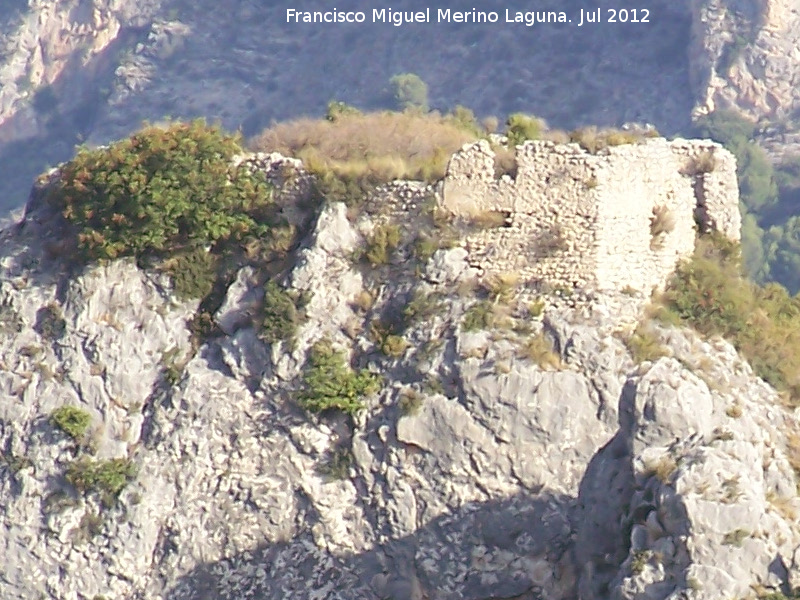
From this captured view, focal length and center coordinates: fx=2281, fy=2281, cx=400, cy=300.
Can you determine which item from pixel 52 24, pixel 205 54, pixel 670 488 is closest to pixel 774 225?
pixel 205 54

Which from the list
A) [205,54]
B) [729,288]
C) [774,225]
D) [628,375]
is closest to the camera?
[628,375]

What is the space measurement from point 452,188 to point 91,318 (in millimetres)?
6450

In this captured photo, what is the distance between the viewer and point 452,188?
36.1 m

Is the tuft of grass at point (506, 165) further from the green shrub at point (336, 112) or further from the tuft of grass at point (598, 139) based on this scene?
the green shrub at point (336, 112)

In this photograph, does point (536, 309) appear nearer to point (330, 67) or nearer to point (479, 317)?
point (479, 317)

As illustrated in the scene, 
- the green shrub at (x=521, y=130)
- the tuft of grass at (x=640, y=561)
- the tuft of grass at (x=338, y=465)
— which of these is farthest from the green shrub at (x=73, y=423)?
the tuft of grass at (x=640, y=561)

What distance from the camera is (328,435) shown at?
117ft

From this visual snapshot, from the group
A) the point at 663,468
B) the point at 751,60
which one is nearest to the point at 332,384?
the point at 663,468

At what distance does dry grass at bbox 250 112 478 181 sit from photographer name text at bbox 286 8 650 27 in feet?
293

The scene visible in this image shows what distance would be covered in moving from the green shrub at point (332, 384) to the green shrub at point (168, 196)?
9.05 ft

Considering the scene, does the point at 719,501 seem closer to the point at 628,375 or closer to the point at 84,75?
the point at 628,375

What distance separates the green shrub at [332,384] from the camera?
3556 cm

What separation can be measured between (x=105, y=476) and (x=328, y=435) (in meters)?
3.66

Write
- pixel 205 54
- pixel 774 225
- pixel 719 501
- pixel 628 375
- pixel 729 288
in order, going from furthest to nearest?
pixel 205 54
pixel 774 225
pixel 729 288
pixel 628 375
pixel 719 501
